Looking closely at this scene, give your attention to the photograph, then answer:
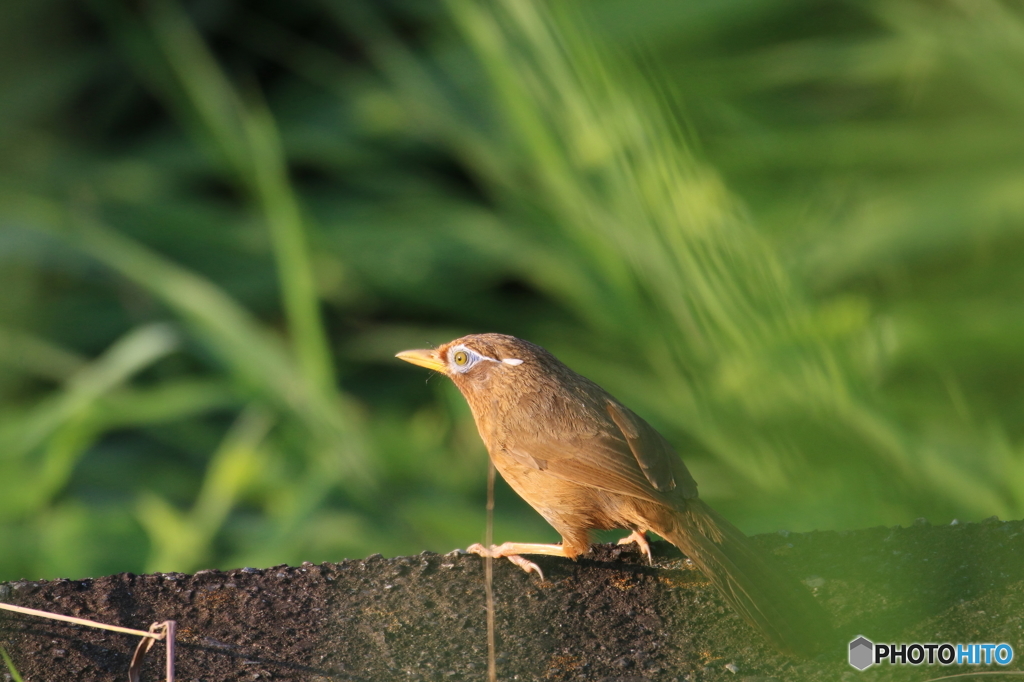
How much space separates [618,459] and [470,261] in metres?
1.60

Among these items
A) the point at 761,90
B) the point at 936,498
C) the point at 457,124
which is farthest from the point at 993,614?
the point at 457,124

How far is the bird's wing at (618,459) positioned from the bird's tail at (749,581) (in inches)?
1.8

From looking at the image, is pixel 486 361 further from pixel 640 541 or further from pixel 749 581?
pixel 749 581

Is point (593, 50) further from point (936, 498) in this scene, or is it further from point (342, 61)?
point (342, 61)

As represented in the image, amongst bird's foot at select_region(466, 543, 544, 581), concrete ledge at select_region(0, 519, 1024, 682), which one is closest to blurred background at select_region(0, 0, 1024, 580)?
concrete ledge at select_region(0, 519, 1024, 682)

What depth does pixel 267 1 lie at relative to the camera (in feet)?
11.6

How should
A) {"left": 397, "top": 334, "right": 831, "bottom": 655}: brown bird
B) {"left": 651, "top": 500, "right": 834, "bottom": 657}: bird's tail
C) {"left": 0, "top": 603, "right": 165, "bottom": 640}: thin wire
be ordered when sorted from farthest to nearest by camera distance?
{"left": 397, "top": 334, "right": 831, "bottom": 655}: brown bird, {"left": 651, "top": 500, "right": 834, "bottom": 657}: bird's tail, {"left": 0, "top": 603, "right": 165, "bottom": 640}: thin wire

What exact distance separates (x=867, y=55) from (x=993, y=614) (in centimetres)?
147

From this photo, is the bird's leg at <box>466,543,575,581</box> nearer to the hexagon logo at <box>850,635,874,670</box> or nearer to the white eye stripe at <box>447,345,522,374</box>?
the white eye stripe at <box>447,345,522,374</box>

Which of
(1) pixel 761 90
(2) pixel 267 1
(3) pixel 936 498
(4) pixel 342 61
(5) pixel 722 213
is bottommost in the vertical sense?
(3) pixel 936 498

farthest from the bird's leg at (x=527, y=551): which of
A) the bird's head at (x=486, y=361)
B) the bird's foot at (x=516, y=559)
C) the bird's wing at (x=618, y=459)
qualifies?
the bird's head at (x=486, y=361)

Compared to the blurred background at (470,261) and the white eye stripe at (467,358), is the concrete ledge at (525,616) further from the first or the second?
the white eye stripe at (467,358)

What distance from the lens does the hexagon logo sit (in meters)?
1.17

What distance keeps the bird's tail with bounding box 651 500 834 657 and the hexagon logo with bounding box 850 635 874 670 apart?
0.10 ft
